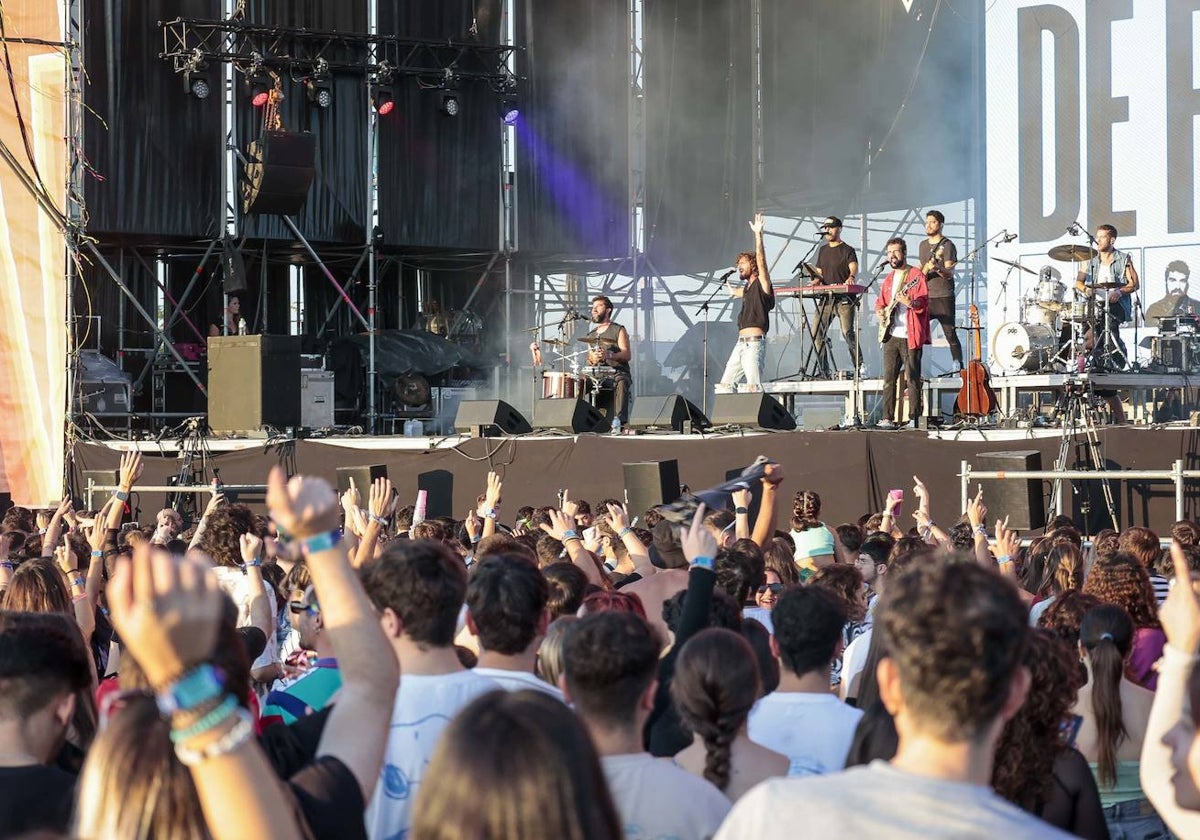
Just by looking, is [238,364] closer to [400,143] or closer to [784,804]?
[400,143]

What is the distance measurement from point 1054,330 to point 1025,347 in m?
0.43

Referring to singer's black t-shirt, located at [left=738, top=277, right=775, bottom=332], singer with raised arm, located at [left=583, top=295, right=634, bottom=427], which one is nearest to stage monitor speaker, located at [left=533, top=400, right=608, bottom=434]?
singer with raised arm, located at [left=583, top=295, right=634, bottom=427]

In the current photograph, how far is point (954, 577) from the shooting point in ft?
6.88

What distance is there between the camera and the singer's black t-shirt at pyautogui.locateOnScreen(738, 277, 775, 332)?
14781 millimetres

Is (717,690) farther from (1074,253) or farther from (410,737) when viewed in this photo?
(1074,253)

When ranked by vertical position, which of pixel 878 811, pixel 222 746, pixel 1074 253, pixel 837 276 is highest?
pixel 1074 253

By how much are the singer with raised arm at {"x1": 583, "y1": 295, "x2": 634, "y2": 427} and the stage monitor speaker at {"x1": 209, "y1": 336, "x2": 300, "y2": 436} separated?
308 centimetres

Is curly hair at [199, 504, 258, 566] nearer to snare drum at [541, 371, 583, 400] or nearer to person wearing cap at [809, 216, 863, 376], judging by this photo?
snare drum at [541, 371, 583, 400]

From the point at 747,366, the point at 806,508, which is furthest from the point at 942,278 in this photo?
the point at 806,508

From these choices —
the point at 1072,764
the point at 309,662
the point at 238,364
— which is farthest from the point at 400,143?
the point at 1072,764

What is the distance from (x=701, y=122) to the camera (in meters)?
22.3

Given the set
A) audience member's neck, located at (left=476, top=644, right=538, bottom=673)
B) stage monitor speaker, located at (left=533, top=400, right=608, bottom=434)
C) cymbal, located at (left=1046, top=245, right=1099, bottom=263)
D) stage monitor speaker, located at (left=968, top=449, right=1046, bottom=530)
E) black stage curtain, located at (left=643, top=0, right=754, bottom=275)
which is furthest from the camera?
black stage curtain, located at (left=643, top=0, right=754, bottom=275)

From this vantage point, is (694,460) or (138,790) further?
(694,460)

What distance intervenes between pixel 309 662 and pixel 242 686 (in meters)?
2.34
